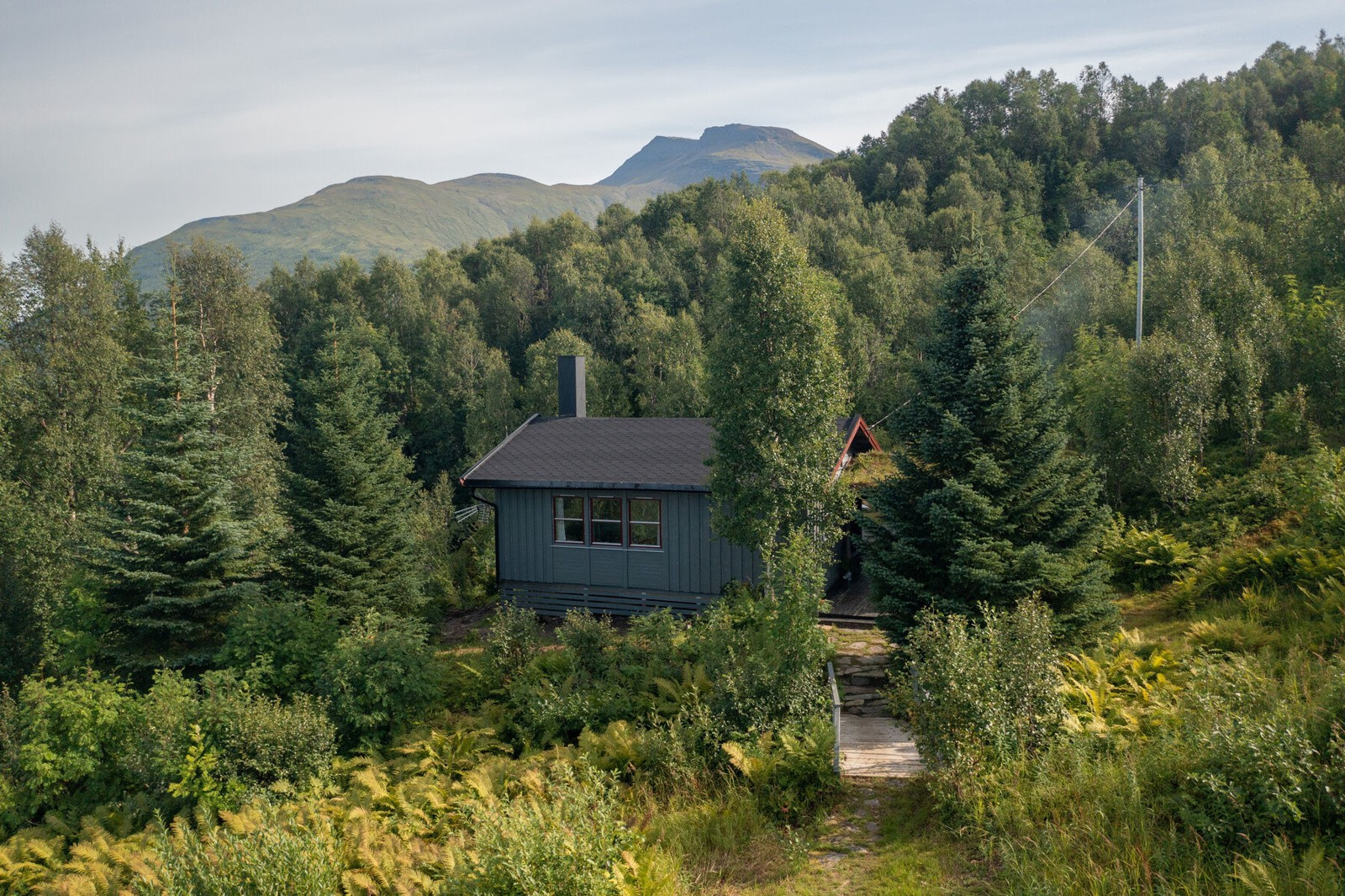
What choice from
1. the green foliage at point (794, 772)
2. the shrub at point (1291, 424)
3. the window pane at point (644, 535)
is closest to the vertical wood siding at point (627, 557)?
the window pane at point (644, 535)

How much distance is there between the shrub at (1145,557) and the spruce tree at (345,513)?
1453 cm

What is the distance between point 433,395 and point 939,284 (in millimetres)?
44700

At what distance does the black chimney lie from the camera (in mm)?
21531

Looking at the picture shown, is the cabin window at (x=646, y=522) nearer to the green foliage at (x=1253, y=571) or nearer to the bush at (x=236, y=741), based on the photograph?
the bush at (x=236, y=741)

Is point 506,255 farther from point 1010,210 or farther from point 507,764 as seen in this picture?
point 507,764

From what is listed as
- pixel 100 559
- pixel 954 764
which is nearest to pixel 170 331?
pixel 100 559

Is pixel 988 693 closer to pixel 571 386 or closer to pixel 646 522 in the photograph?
pixel 646 522

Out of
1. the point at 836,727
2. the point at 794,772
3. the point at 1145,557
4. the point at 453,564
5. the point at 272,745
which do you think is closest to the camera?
the point at 794,772

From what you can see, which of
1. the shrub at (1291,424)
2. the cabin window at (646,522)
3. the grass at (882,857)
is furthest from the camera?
the shrub at (1291,424)

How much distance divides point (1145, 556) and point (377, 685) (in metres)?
14.3

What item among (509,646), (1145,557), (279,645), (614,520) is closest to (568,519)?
(614,520)

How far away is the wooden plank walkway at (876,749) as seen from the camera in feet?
31.5

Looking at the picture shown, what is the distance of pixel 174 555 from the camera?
16.7 meters

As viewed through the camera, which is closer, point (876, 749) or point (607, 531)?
point (876, 749)
